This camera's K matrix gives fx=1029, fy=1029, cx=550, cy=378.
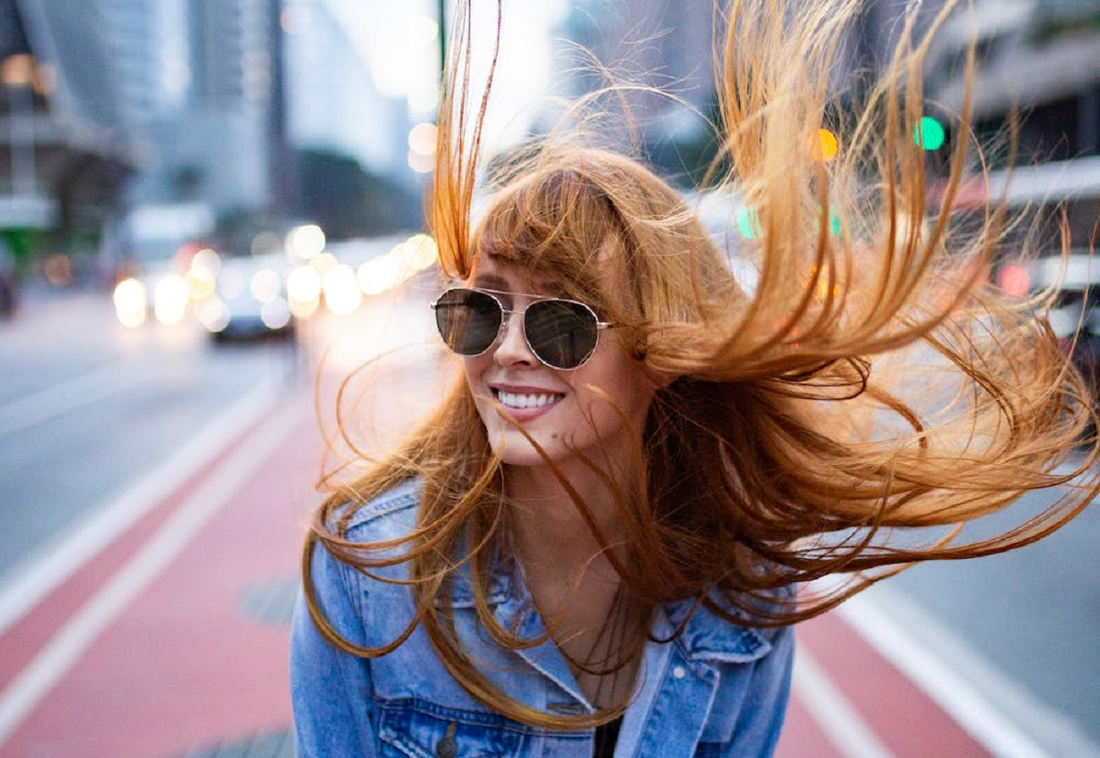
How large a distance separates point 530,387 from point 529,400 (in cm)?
3

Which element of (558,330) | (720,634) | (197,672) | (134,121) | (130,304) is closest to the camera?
(558,330)

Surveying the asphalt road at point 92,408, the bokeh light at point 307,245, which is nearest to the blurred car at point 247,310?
the asphalt road at point 92,408

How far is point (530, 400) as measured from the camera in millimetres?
1887

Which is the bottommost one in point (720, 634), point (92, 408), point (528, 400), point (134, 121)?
point (92, 408)

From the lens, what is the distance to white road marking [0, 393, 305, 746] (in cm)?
461

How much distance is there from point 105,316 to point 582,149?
34399 millimetres

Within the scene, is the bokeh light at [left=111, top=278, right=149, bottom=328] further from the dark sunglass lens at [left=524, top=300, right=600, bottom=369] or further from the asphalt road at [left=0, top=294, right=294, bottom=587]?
the dark sunglass lens at [left=524, top=300, right=600, bottom=369]

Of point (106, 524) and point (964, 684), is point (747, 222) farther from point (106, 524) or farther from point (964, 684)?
point (106, 524)

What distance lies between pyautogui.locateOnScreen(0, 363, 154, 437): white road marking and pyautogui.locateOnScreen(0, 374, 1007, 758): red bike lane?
6.56m

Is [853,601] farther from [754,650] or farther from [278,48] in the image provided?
[278,48]

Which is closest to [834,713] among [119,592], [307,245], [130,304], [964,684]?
[964,684]

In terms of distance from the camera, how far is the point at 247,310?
22.3 metres

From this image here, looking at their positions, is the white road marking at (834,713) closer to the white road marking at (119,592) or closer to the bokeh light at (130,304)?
the white road marking at (119,592)

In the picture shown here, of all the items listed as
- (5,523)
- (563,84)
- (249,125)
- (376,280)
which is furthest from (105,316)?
(249,125)
